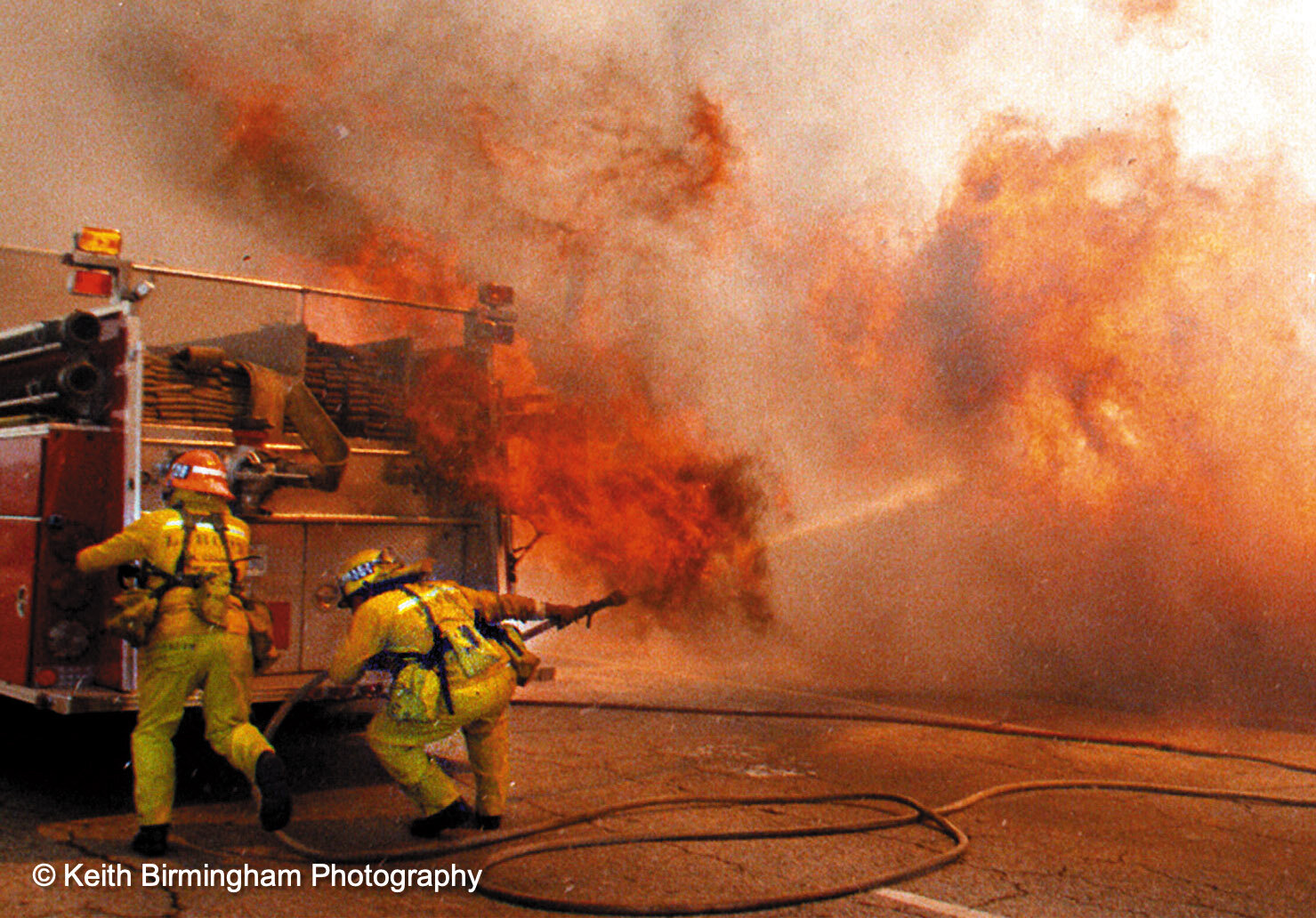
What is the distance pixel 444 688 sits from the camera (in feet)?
17.4

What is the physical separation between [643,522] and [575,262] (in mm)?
4527

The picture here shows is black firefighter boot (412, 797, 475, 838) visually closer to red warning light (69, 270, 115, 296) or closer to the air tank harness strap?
the air tank harness strap

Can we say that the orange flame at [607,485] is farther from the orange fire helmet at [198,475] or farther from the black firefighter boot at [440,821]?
the black firefighter boot at [440,821]

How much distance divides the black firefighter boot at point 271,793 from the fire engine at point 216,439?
3.35 feet

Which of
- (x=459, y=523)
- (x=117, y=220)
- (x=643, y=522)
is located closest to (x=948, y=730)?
(x=643, y=522)

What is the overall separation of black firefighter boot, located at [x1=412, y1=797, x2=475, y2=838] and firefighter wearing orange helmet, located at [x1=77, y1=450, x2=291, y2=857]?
64cm

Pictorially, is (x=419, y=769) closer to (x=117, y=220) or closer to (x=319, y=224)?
(x=319, y=224)

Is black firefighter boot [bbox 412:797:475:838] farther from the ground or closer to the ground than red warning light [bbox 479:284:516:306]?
closer to the ground

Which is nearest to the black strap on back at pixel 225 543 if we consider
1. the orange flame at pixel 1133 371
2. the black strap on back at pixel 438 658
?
the black strap on back at pixel 438 658

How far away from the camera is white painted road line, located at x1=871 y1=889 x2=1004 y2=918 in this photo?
14.6ft

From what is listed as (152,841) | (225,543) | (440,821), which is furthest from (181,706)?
(440,821)

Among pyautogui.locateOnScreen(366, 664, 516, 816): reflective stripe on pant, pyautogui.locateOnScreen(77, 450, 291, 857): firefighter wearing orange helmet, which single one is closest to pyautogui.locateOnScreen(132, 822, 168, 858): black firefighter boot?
pyautogui.locateOnScreen(77, 450, 291, 857): firefighter wearing orange helmet

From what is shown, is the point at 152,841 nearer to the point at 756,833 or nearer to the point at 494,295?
the point at 756,833

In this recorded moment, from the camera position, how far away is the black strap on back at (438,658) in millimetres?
5305
